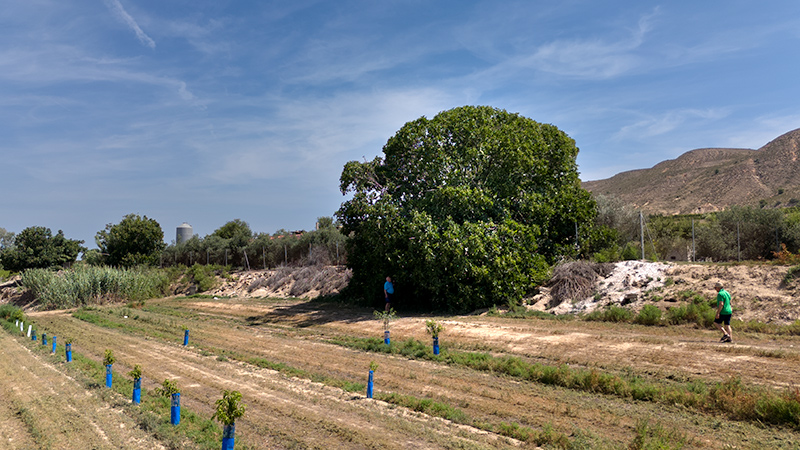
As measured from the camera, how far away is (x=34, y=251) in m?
48.9

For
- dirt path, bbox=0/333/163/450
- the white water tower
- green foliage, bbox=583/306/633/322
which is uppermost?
the white water tower

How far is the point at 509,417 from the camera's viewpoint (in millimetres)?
8305

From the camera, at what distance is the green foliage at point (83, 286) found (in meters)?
35.2

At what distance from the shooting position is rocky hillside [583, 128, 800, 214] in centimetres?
6131

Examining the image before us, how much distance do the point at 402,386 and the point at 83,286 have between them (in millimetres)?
33188

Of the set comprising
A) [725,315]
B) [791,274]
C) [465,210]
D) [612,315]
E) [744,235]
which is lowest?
[612,315]

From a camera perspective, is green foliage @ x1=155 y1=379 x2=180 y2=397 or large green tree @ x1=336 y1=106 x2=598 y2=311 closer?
green foliage @ x1=155 y1=379 x2=180 y2=397

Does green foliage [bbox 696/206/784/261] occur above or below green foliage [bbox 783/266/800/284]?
above

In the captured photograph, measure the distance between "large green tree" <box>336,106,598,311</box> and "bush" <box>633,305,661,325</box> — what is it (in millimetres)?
5411

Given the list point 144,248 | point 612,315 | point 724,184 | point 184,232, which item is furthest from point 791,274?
point 184,232

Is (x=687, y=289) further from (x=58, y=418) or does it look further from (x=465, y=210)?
(x=58, y=418)

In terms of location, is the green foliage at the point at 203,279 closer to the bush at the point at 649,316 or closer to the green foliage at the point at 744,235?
the bush at the point at 649,316

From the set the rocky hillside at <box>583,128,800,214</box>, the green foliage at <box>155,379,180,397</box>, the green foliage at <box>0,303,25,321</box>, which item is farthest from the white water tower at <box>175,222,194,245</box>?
the green foliage at <box>155,379,180,397</box>

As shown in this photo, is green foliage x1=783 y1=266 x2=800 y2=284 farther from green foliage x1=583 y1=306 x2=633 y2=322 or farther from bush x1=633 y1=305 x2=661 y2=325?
green foliage x1=583 y1=306 x2=633 y2=322
